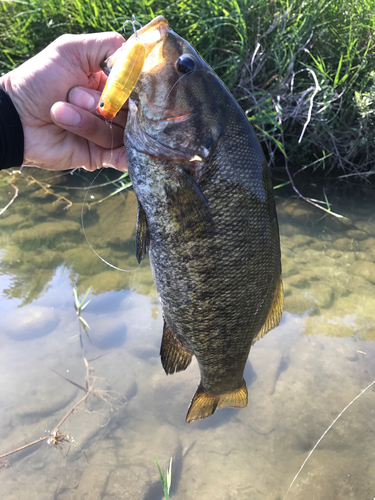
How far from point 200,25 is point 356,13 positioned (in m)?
1.96

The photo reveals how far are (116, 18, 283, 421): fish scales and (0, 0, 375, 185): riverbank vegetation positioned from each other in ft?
9.47

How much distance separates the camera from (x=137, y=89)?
4.92ft

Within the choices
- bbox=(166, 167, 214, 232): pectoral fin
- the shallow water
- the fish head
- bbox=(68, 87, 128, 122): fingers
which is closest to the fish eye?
the fish head

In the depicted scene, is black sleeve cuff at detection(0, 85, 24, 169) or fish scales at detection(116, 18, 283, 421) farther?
black sleeve cuff at detection(0, 85, 24, 169)

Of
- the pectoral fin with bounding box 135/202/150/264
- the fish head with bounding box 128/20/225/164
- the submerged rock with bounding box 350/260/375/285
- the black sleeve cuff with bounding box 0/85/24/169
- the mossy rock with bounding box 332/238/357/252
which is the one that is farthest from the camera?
the mossy rock with bounding box 332/238/357/252

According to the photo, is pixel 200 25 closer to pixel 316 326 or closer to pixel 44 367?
pixel 316 326

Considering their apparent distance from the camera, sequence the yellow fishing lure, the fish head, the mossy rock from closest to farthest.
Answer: the yellow fishing lure
the fish head
the mossy rock

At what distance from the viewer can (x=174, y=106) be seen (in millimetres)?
1480

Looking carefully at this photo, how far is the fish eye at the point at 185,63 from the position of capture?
1.49 m

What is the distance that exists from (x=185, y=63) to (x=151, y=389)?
2.13 m

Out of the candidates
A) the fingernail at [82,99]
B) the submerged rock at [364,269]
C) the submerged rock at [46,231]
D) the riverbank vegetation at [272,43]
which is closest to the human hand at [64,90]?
the fingernail at [82,99]

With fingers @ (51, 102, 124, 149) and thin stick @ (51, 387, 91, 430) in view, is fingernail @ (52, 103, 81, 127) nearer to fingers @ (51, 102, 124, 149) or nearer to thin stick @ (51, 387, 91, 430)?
fingers @ (51, 102, 124, 149)

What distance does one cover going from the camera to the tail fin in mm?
2010

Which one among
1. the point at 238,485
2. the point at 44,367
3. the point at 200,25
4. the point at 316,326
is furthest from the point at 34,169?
the point at 238,485
